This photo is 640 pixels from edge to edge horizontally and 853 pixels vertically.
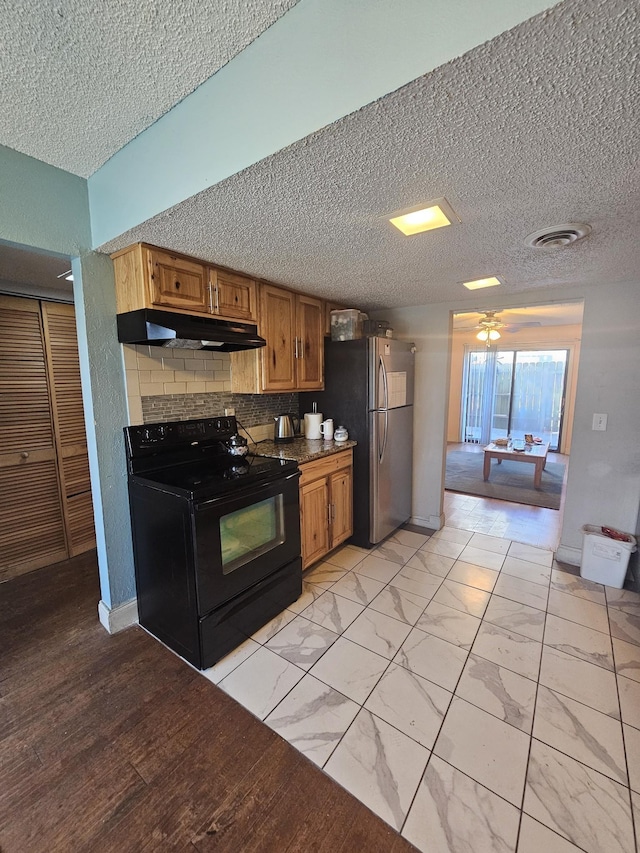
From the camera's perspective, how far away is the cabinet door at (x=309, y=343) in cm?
282

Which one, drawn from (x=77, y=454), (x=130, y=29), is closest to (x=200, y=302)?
(x=130, y=29)

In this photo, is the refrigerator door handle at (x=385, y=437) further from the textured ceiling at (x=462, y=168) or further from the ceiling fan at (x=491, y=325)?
the ceiling fan at (x=491, y=325)

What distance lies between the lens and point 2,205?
1.54 m

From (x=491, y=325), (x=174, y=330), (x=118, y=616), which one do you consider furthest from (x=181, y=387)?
(x=491, y=325)

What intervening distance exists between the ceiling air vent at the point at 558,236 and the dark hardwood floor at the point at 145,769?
246cm

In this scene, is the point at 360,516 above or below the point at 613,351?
below

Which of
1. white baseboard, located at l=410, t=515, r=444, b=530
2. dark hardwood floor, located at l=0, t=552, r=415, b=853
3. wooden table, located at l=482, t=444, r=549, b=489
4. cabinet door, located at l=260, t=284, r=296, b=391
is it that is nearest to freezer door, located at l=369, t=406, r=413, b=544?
white baseboard, located at l=410, t=515, r=444, b=530

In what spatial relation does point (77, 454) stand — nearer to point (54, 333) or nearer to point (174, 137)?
point (54, 333)

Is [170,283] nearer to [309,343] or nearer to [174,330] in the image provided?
[174,330]

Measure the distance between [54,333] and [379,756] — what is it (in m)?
3.28

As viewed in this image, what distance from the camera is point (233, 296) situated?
7.40ft

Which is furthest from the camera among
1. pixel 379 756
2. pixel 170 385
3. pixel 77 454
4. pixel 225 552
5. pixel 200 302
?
pixel 77 454

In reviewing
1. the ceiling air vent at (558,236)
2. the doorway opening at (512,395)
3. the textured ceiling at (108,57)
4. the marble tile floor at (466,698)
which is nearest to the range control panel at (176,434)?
the marble tile floor at (466,698)

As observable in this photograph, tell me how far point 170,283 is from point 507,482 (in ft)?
15.9
